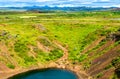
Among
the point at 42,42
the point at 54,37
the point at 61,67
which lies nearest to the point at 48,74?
the point at 61,67

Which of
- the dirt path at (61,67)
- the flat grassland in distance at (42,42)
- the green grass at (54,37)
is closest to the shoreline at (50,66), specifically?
the dirt path at (61,67)

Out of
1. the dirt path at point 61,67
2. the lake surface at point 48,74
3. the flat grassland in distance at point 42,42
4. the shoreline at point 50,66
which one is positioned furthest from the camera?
the flat grassland in distance at point 42,42

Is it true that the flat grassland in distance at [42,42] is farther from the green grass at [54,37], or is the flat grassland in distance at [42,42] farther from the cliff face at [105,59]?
the cliff face at [105,59]

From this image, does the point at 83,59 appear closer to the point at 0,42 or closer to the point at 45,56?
the point at 45,56

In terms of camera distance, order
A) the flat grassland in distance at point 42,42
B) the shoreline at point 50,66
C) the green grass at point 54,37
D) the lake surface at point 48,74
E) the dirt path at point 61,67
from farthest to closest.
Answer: the green grass at point 54,37
the flat grassland in distance at point 42,42
the dirt path at point 61,67
the shoreline at point 50,66
the lake surface at point 48,74

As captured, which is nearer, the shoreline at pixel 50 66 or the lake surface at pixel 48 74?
the lake surface at pixel 48 74

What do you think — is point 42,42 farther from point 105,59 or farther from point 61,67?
point 105,59

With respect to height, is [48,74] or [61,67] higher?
[48,74]

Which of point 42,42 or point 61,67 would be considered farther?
point 42,42

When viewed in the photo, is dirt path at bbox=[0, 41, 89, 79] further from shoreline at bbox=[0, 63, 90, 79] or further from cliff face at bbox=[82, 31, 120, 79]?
cliff face at bbox=[82, 31, 120, 79]
